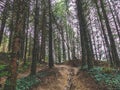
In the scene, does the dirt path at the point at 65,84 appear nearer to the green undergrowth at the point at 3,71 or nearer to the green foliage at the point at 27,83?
the green foliage at the point at 27,83

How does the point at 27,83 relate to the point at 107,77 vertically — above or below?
below

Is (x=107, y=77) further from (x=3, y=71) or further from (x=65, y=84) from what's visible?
(x=3, y=71)

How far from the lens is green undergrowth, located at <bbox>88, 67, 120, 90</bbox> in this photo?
11125mm

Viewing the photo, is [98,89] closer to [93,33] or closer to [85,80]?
[85,80]

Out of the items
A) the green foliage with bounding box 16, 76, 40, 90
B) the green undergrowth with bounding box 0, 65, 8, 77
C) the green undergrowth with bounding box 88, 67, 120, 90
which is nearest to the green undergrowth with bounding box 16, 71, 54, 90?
the green foliage with bounding box 16, 76, 40, 90

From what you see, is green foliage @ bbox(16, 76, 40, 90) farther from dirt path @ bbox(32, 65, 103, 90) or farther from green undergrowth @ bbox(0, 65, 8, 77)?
green undergrowth @ bbox(0, 65, 8, 77)

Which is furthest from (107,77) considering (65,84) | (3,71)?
(3,71)

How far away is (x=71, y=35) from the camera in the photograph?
4072 cm

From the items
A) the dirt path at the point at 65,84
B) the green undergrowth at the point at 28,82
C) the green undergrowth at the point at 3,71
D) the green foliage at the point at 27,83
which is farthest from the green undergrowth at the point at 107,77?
the green undergrowth at the point at 3,71

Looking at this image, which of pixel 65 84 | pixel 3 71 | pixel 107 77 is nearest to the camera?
pixel 107 77

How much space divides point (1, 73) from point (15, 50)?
9.70m

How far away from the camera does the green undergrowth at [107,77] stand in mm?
11125

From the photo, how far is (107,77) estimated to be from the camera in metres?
12.6

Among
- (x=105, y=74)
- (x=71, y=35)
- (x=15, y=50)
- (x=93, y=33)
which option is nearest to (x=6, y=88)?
(x=15, y=50)
